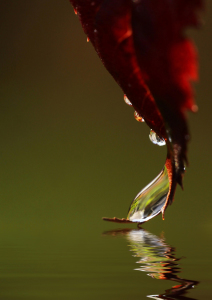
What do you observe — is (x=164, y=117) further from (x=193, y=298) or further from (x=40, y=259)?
(x=40, y=259)

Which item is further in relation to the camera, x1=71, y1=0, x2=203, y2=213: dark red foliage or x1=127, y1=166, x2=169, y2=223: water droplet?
x1=127, y1=166, x2=169, y2=223: water droplet

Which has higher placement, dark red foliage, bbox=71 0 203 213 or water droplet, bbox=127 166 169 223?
dark red foliage, bbox=71 0 203 213

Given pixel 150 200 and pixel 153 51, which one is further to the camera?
pixel 150 200

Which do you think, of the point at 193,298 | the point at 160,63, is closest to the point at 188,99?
the point at 160,63
